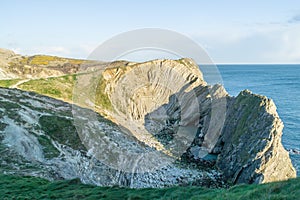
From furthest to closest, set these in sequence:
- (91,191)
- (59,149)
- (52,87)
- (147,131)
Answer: (147,131), (52,87), (59,149), (91,191)

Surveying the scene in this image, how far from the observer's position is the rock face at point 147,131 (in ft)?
102

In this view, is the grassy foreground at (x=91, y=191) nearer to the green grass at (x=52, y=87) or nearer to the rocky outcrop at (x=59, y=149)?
the rocky outcrop at (x=59, y=149)

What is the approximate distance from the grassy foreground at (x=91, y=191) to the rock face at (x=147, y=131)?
11.4 ft

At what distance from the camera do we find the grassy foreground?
17.2 meters

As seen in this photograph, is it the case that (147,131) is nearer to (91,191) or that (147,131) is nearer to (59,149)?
(59,149)

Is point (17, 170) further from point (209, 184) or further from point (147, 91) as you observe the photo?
point (147, 91)

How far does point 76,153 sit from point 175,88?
134 ft

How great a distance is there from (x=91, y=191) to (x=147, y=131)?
38.7 metres

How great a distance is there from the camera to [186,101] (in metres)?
65.8

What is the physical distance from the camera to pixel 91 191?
20250 mm

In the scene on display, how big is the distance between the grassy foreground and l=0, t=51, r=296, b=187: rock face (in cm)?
347

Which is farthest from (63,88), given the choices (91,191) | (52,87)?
(91,191)

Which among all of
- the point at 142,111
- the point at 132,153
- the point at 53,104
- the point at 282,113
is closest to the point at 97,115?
the point at 53,104

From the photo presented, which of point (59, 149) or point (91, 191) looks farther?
point (59, 149)
